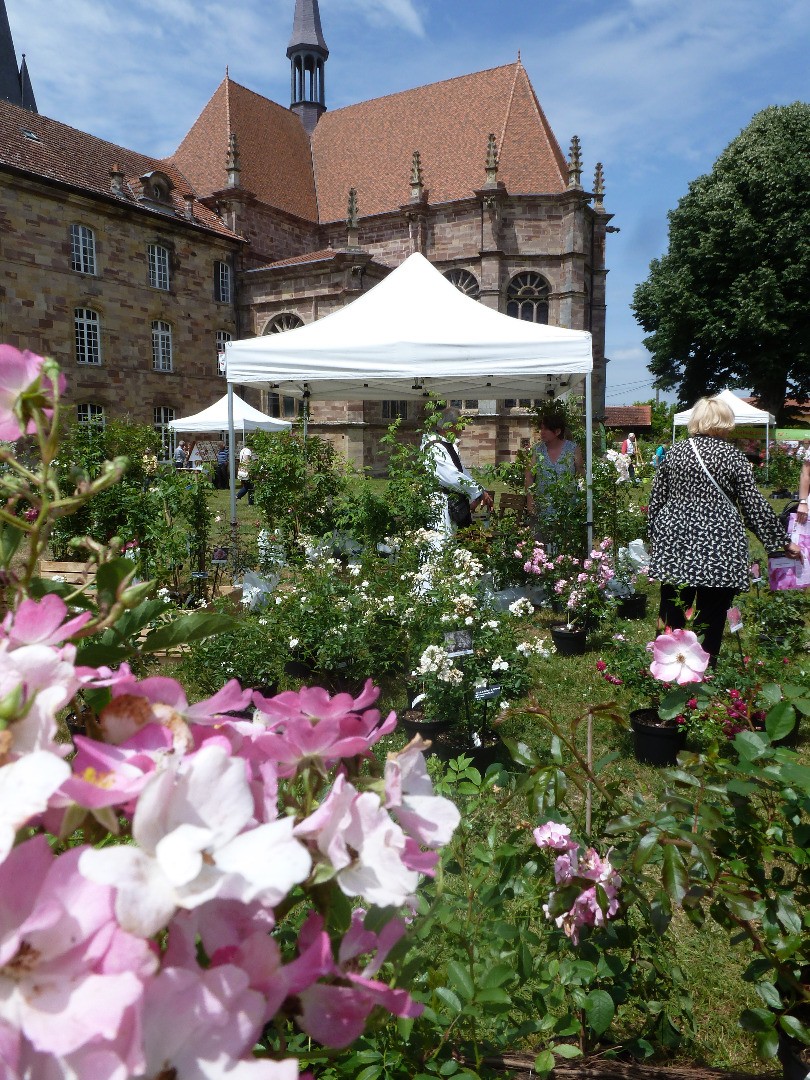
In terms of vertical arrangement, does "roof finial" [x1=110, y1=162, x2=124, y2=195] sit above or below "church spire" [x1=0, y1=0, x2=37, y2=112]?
below

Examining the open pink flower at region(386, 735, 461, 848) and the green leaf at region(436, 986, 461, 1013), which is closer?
the open pink flower at region(386, 735, 461, 848)

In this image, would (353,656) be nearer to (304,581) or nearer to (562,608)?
(304,581)

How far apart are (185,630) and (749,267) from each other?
28.5 meters

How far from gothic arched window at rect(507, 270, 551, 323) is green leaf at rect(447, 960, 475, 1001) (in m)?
26.7

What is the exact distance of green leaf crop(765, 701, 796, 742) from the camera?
1087 millimetres

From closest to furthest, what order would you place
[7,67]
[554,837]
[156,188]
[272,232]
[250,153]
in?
A: [554,837] < [156,188] < [272,232] < [250,153] < [7,67]

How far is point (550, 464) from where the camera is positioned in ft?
22.1

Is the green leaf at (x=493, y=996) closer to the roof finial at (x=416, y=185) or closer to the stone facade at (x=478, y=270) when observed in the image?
the stone facade at (x=478, y=270)

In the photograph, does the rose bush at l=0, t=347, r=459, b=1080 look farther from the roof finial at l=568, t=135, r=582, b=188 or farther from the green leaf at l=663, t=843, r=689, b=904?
the roof finial at l=568, t=135, r=582, b=188

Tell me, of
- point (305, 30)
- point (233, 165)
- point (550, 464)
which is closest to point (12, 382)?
point (550, 464)

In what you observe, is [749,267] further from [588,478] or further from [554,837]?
[554,837]

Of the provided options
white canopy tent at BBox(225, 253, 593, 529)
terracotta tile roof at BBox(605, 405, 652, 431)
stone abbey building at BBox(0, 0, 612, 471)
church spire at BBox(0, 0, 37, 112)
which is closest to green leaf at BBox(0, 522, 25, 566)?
white canopy tent at BBox(225, 253, 593, 529)

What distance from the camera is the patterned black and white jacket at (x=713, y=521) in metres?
3.89

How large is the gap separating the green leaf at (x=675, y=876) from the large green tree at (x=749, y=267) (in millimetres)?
26341
